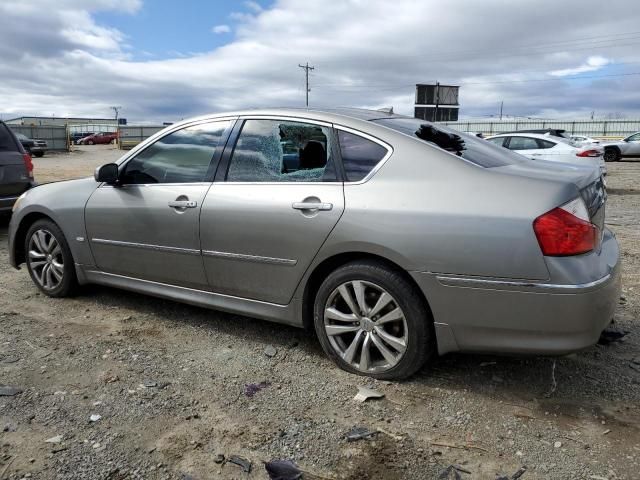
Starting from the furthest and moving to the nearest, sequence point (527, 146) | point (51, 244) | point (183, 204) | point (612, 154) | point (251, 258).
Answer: point (612, 154)
point (527, 146)
point (51, 244)
point (183, 204)
point (251, 258)

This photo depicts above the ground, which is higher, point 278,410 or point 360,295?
point 360,295

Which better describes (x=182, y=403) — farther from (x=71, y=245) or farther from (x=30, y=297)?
(x=30, y=297)

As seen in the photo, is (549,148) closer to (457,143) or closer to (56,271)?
(457,143)

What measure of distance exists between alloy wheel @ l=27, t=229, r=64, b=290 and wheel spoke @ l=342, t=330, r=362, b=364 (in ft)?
8.99

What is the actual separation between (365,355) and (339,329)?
0.21m

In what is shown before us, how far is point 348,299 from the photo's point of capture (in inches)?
126

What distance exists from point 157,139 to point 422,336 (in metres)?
2.49

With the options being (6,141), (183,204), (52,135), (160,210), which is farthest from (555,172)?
(52,135)

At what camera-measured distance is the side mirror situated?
4.18 metres

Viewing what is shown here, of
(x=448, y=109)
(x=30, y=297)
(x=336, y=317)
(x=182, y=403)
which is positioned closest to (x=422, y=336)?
(x=336, y=317)

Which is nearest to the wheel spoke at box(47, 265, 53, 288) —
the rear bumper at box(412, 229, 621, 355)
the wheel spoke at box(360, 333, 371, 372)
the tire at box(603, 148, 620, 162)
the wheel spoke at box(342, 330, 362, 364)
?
the wheel spoke at box(342, 330, 362, 364)

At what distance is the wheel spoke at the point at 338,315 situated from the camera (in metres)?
3.24

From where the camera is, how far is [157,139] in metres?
4.21

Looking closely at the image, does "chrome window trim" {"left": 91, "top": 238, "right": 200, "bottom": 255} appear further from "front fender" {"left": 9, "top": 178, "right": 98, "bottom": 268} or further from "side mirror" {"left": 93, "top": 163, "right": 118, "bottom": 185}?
"side mirror" {"left": 93, "top": 163, "right": 118, "bottom": 185}
